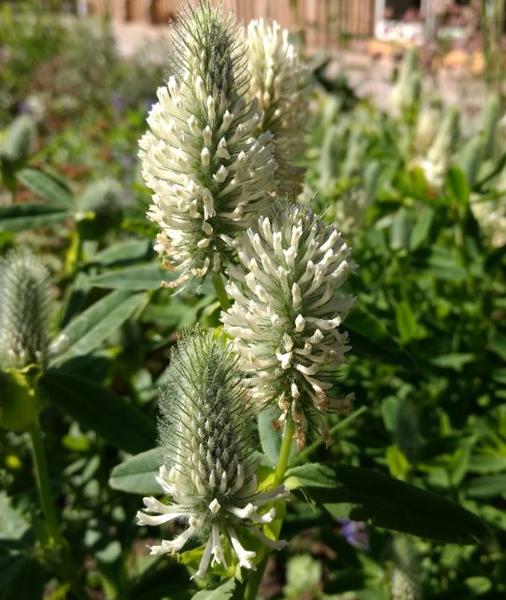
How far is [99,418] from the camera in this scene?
47.5 inches

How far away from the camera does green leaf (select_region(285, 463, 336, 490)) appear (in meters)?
0.96

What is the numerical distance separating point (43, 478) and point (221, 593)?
414mm

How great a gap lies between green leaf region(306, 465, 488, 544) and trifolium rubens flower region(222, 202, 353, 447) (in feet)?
0.40

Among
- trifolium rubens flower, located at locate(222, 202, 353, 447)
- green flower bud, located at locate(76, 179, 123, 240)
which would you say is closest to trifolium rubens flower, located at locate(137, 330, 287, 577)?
trifolium rubens flower, located at locate(222, 202, 353, 447)

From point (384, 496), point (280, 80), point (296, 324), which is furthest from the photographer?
point (280, 80)

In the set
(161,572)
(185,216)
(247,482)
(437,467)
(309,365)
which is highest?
(185,216)

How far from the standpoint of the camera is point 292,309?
0.83 metres

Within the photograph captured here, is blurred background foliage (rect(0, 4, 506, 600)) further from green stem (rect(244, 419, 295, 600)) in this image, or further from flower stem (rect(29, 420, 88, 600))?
green stem (rect(244, 419, 295, 600))

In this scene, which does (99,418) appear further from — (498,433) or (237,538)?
(498,433)

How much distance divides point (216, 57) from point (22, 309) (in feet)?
1.80

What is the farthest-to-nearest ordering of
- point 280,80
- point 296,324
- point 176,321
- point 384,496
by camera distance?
1. point 176,321
2. point 280,80
3. point 384,496
4. point 296,324

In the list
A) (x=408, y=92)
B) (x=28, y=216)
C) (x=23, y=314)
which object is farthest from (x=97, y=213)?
(x=408, y=92)

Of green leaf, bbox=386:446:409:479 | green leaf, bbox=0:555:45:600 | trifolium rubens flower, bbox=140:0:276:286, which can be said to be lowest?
green leaf, bbox=0:555:45:600

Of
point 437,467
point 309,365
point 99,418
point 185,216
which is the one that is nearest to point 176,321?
point 99,418
